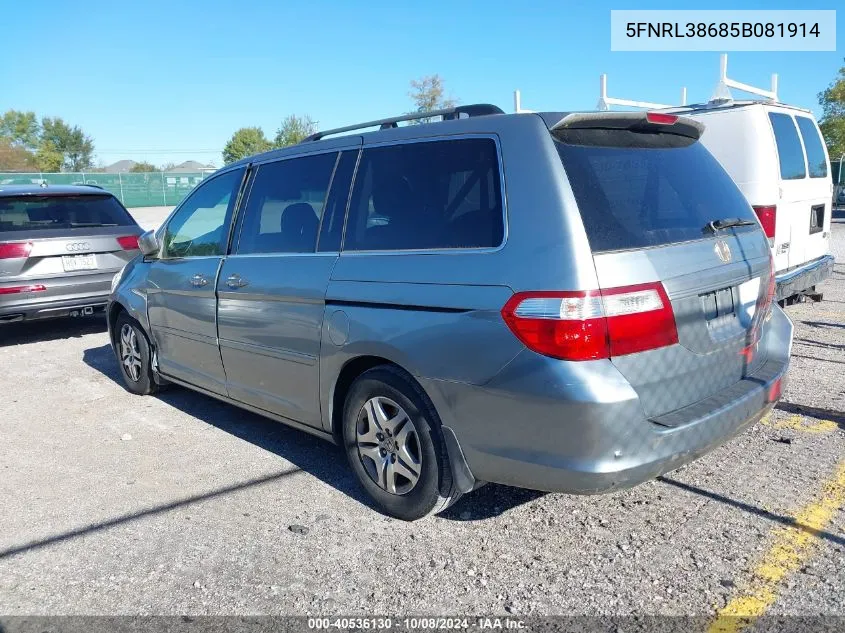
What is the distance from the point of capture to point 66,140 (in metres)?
81.1

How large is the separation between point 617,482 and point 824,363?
4.02 m

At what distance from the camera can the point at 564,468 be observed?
275 cm

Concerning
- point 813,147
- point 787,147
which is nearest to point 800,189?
point 787,147

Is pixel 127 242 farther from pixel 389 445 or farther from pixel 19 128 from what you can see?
pixel 19 128

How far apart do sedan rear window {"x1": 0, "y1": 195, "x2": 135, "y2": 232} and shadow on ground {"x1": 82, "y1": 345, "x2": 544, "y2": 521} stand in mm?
2227

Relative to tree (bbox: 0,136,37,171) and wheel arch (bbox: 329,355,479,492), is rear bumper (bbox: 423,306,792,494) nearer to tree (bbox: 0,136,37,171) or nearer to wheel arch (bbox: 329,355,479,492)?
wheel arch (bbox: 329,355,479,492)

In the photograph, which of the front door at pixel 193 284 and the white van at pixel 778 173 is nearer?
the front door at pixel 193 284

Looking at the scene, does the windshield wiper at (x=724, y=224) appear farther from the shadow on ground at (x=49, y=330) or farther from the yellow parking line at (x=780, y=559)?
the shadow on ground at (x=49, y=330)

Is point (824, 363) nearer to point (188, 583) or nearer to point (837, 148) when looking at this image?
point (188, 583)

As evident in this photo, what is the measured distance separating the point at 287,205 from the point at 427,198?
3.86 ft

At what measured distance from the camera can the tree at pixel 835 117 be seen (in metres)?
38.0

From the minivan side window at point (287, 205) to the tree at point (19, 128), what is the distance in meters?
90.4

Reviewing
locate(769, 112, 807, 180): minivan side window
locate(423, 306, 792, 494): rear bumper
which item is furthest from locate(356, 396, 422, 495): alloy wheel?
locate(769, 112, 807, 180): minivan side window

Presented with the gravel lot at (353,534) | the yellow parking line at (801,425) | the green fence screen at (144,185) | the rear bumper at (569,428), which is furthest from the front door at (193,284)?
the green fence screen at (144,185)
